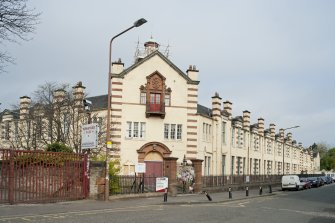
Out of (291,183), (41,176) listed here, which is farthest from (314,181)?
(41,176)

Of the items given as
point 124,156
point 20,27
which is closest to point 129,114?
point 124,156

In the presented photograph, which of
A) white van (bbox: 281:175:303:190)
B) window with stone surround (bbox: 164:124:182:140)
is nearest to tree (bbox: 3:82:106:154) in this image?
window with stone surround (bbox: 164:124:182:140)

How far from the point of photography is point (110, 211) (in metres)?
19.1

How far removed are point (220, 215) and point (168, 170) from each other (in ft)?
42.2

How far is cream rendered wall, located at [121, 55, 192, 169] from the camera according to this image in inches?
1654

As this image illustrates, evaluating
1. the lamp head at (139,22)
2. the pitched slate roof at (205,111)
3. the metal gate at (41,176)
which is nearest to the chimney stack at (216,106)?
the pitched slate roof at (205,111)

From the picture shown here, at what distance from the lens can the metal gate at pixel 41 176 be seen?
66.9 feet

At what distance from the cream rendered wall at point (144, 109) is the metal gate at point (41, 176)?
58.3 ft

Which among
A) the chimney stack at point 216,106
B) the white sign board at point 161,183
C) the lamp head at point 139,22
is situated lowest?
the white sign board at point 161,183

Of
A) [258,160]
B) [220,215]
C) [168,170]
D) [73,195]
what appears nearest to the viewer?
[220,215]

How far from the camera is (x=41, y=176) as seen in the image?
21844 mm

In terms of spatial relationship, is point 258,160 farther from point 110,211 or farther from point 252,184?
point 110,211

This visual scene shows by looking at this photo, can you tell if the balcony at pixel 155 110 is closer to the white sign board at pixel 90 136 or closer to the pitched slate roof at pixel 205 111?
the pitched slate roof at pixel 205 111

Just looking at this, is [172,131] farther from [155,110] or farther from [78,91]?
[78,91]
